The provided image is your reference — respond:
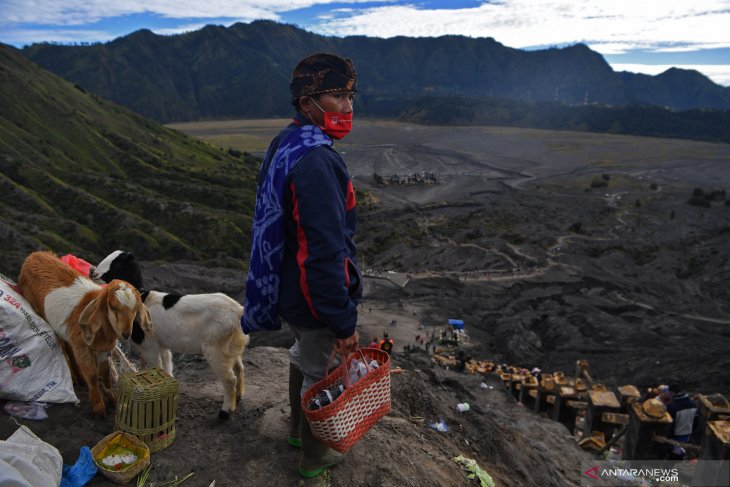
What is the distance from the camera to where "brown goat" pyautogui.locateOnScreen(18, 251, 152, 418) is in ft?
15.9

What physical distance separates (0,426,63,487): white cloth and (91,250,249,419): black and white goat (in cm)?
165

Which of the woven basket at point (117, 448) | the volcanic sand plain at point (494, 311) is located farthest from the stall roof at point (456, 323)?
the woven basket at point (117, 448)

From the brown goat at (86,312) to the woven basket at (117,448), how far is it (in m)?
0.79

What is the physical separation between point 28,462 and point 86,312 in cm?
153

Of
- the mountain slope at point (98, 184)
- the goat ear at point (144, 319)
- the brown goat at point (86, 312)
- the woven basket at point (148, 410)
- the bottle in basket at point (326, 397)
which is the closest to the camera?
the bottle in basket at point (326, 397)

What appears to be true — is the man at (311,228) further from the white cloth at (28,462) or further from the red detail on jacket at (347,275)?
the white cloth at (28,462)

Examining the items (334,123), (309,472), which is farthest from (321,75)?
(309,472)

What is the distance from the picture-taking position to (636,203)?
69.0 meters

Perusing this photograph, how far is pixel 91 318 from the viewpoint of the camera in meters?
4.82

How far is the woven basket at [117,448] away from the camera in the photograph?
4.10 m

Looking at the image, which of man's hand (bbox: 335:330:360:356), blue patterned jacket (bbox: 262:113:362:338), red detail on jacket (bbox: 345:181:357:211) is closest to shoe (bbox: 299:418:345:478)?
man's hand (bbox: 335:330:360:356)

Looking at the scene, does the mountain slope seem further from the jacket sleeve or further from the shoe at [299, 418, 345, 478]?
the jacket sleeve

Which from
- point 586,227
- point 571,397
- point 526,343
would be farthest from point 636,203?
point 571,397

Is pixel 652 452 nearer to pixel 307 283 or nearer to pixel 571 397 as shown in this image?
pixel 571 397
